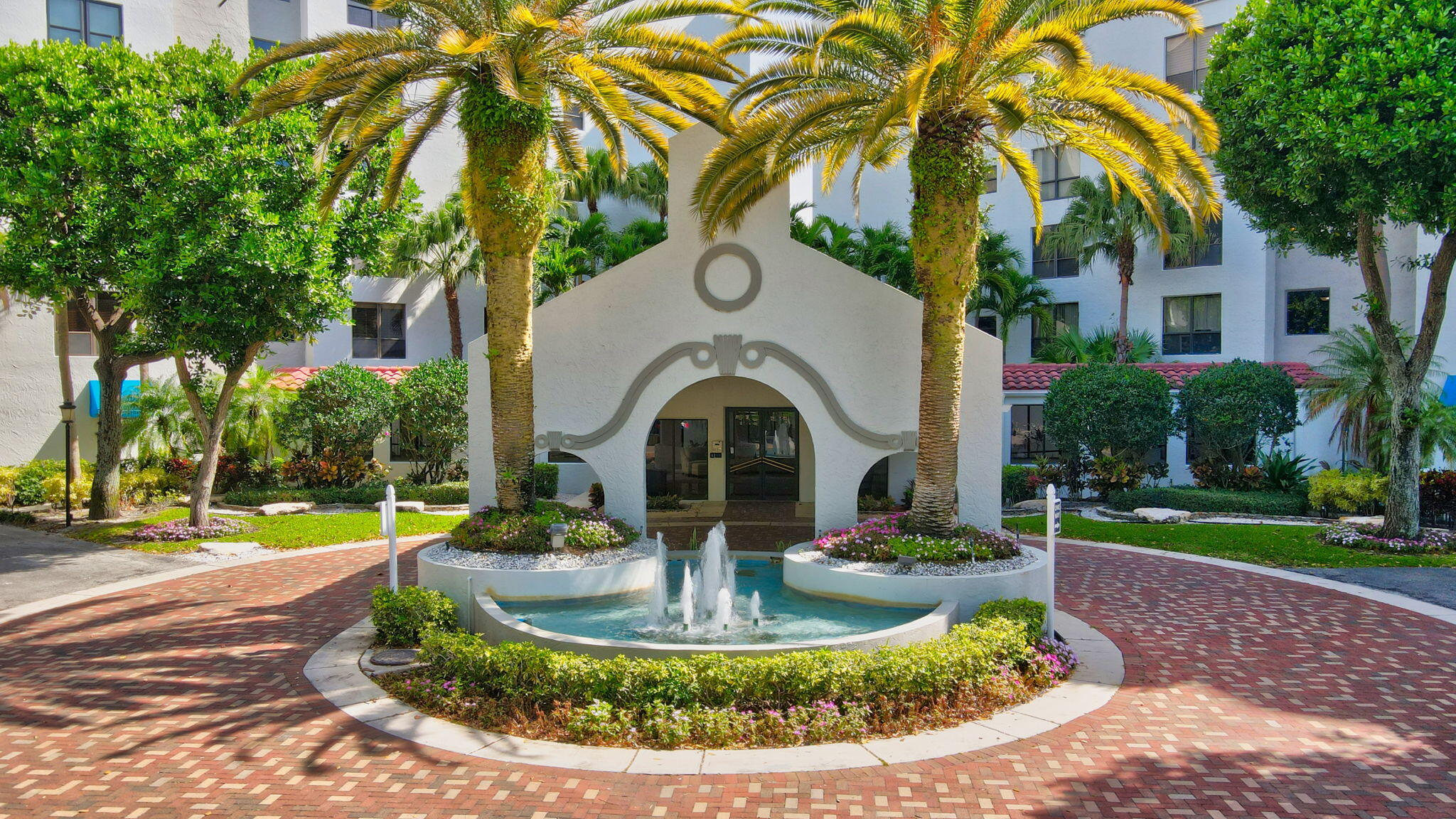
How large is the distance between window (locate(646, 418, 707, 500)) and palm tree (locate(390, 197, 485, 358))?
967 centimetres

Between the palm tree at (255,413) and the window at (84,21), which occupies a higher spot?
the window at (84,21)

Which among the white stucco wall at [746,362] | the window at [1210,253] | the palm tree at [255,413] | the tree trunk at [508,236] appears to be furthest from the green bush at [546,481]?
the window at [1210,253]

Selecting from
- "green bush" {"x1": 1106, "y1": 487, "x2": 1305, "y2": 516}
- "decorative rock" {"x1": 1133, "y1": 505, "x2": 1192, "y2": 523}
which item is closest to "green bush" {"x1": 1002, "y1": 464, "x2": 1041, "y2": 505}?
"green bush" {"x1": 1106, "y1": 487, "x2": 1305, "y2": 516}

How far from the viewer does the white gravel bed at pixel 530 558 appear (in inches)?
515

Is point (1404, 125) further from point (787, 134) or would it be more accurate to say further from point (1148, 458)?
point (1148, 458)

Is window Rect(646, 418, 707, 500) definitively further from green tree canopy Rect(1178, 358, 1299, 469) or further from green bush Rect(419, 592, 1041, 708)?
green bush Rect(419, 592, 1041, 708)

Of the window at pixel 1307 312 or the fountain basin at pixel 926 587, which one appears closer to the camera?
the fountain basin at pixel 926 587

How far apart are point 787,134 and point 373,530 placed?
1266 cm

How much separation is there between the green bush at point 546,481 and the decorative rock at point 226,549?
7165mm

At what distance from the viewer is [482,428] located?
16188 millimetres

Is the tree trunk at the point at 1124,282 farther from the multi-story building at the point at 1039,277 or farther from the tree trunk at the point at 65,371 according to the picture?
the tree trunk at the point at 65,371

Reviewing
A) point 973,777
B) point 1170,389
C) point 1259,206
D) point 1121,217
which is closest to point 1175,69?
point 1121,217

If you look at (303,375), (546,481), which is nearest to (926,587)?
(546,481)

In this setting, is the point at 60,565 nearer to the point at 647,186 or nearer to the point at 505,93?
the point at 505,93
